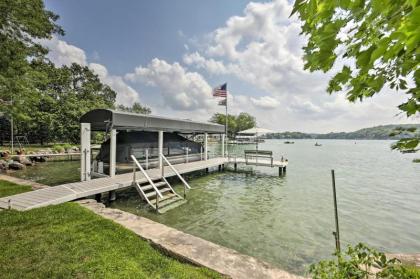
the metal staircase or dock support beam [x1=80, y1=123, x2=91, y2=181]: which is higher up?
dock support beam [x1=80, y1=123, x2=91, y2=181]

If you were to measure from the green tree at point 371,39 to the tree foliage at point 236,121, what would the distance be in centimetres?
8454

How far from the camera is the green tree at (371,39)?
69 cm

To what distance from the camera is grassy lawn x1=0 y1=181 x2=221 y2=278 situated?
11.7 ft

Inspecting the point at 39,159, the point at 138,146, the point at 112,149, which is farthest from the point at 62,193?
the point at 39,159

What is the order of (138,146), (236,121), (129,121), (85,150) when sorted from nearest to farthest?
1. (85,150)
2. (129,121)
3. (138,146)
4. (236,121)

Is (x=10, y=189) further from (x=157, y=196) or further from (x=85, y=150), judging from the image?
(x=157, y=196)

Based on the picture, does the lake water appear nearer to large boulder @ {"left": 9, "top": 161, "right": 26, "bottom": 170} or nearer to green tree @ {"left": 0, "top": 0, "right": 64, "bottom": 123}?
green tree @ {"left": 0, "top": 0, "right": 64, "bottom": 123}

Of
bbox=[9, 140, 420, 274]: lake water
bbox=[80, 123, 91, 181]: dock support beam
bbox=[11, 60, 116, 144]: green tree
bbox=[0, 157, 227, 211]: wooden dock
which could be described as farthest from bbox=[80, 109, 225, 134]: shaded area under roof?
bbox=[11, 60, 116, 144]: green tree

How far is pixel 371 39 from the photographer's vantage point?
1.21m

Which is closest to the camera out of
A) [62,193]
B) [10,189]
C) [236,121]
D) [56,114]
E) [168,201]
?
[62,193]

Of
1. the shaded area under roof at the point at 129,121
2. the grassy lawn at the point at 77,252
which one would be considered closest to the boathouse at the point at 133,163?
the shaded area under roof at the point at 129,121

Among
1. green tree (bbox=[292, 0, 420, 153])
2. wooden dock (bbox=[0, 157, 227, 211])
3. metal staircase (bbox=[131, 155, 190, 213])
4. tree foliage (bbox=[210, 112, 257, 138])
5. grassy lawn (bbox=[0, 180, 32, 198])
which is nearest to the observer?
green tree (bbox=[292, 0, 420, 153])

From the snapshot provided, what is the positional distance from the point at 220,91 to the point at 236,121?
253 ft

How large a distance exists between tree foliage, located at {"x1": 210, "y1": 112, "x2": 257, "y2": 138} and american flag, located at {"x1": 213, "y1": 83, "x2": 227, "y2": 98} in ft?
219
